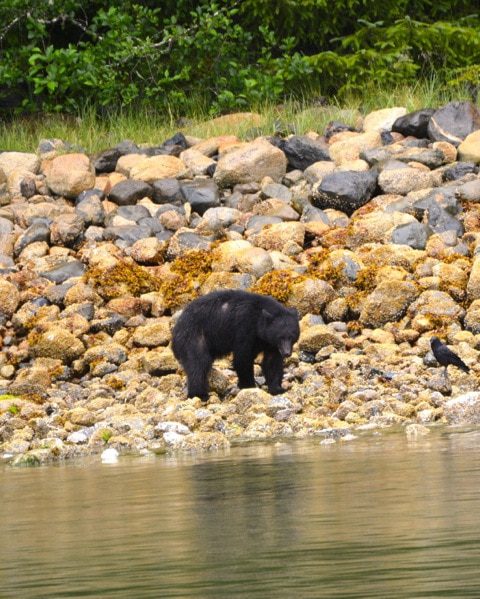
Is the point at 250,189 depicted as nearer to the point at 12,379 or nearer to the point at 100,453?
the point at 12,379

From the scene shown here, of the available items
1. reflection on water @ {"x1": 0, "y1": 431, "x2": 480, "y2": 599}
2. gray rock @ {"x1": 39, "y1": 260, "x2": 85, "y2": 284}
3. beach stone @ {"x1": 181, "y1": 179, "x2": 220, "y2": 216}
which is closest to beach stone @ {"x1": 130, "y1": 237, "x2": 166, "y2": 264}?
gray rock @ {"x1": 39, "y1": 260, "x2": 85, "y2": 284}

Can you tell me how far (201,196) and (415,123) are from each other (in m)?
3.36

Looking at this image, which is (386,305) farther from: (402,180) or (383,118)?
(383,118)

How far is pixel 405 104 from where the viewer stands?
2016 centimetres

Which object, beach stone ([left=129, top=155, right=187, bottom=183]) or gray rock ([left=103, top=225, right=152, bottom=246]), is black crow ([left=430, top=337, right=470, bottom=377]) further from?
beach stone ([left=129, top=155, right=187, bottom=183])

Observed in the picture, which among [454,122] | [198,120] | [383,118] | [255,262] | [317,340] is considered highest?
[198,120]

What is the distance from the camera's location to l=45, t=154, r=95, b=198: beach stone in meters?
17.4

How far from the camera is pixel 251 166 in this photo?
17125mm

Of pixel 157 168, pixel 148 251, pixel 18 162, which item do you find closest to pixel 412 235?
pixel 148 251

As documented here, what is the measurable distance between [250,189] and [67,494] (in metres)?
9.73

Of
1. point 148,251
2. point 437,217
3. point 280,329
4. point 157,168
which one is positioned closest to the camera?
point 280,329

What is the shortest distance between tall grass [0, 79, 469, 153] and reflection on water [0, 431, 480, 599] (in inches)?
453

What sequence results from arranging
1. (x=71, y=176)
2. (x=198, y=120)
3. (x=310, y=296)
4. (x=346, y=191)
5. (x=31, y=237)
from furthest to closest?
(x=198, y=120), (x=71, y=176), (x=31, y=237), (x=346, y=191), (x=310, y=296)

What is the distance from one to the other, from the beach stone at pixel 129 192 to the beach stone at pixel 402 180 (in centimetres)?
295
